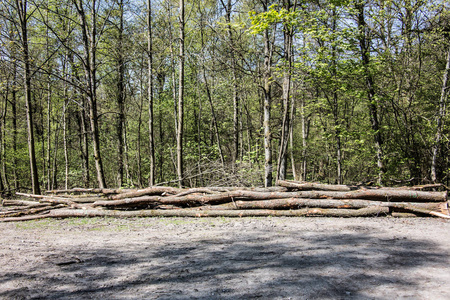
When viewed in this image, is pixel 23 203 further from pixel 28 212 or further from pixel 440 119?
pixel 440 119

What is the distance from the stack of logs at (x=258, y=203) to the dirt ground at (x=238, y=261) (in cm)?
52

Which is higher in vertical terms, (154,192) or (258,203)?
(154,192)

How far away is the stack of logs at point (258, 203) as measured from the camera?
6.83 metres

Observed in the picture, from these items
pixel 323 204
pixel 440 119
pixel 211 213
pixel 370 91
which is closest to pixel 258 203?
pixel 211 213

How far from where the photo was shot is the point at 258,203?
743 centimetres

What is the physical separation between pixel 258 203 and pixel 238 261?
3618 millimetres

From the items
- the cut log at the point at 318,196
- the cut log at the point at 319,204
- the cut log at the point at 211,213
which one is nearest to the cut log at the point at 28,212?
the cut log at the point at 211,213

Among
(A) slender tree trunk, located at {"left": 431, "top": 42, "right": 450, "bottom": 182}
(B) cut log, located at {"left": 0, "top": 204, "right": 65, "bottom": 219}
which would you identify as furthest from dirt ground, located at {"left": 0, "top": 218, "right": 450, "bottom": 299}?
(A) slender tree trunk, located at {"left": 431, "top": 42, "right": 450, "bottom": 182}

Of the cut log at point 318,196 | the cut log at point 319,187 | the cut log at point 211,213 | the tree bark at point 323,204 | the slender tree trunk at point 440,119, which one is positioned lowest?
the cut log at point 211,213

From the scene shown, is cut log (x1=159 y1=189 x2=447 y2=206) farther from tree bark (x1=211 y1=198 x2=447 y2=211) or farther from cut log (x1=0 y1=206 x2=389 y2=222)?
cut log (x1=0 y1=206 x2=389 y2=222)

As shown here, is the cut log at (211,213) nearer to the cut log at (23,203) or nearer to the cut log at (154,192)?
the cut log at (154,192)

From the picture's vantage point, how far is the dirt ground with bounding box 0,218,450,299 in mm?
2943

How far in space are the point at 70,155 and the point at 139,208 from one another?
20318 mm

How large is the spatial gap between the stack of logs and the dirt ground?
0.52m
